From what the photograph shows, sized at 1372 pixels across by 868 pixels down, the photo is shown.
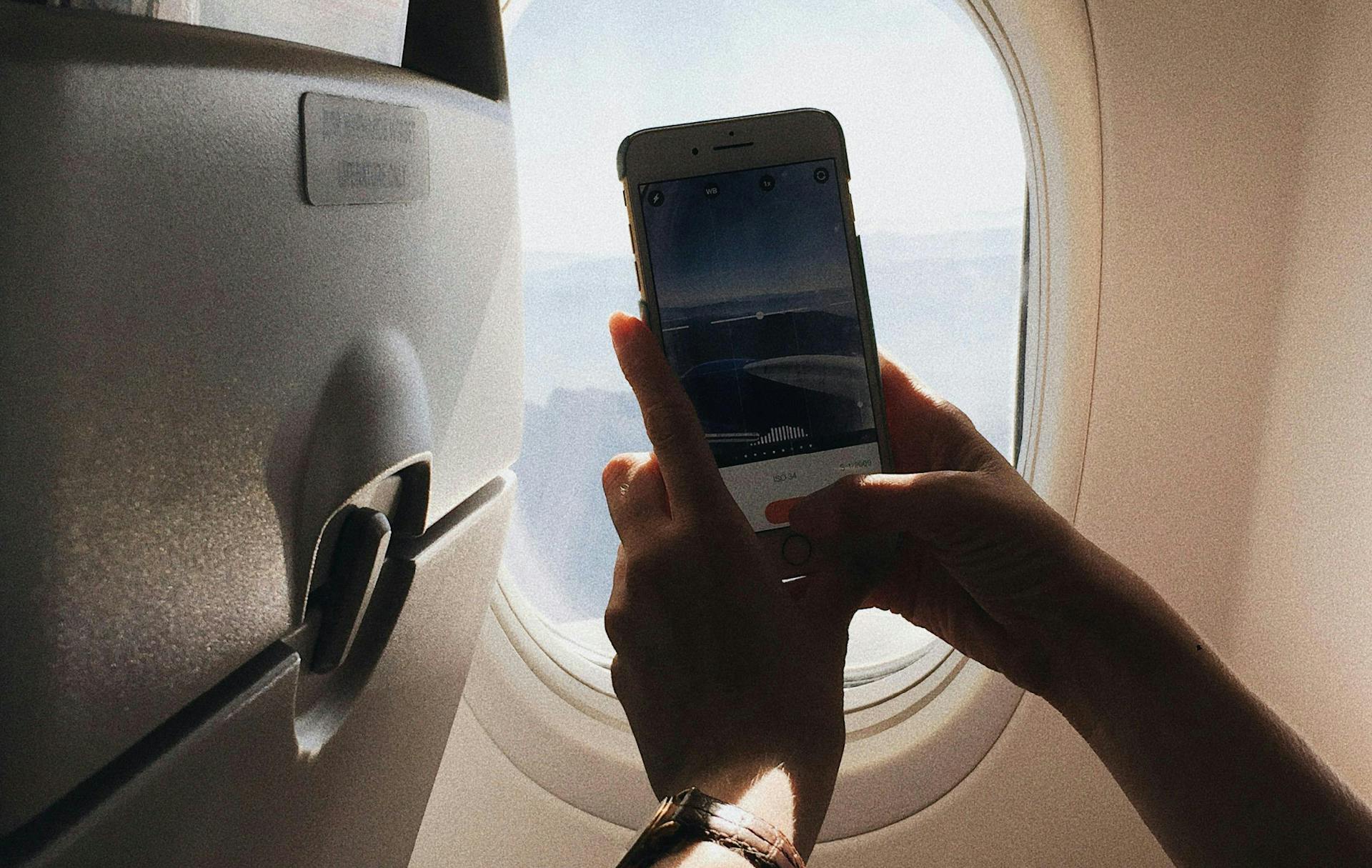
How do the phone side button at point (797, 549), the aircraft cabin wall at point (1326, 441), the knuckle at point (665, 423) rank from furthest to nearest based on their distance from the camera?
1. the aircraft cabin wall at point (1326, 441)
2. the phone side button at point (797, 549)
3. the knuckle at point (665, 423)

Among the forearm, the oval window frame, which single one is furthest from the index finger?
the oval window frame

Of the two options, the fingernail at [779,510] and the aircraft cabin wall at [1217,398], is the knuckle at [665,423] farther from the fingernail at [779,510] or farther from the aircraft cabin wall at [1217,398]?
the aircraft cabin wall at [1217,398]

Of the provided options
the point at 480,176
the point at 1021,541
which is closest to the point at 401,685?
the point at 480,176

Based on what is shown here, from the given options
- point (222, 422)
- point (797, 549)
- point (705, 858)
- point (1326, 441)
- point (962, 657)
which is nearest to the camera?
point (222, 422)

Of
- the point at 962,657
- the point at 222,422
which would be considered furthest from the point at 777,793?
the point at 962,657

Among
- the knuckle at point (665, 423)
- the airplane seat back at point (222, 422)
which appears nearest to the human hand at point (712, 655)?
the knuckle at point (665, 423)

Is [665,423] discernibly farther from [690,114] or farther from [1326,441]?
[690,114]
